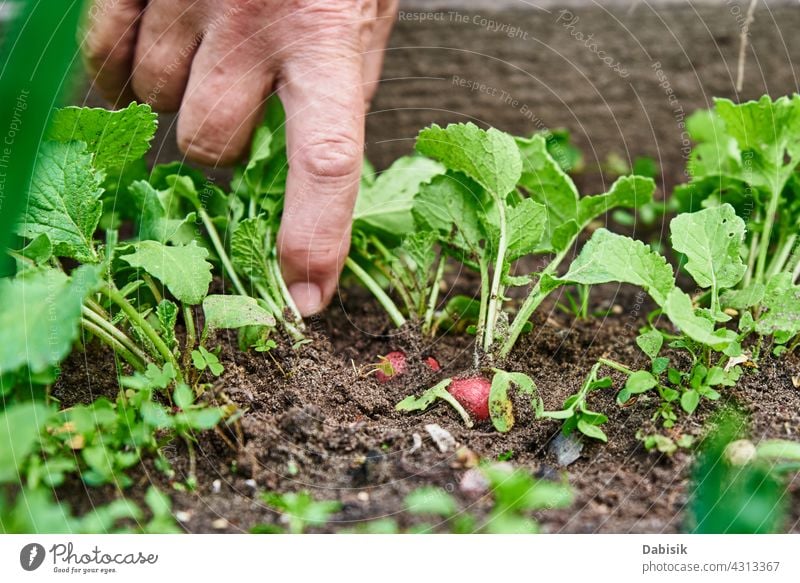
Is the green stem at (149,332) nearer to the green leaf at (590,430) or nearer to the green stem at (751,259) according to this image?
the green leaf at (590,430)

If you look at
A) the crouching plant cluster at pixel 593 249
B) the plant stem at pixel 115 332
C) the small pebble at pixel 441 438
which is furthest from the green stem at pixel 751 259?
the plant stem at pixel 115 332

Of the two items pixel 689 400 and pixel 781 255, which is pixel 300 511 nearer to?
pixel 689 400

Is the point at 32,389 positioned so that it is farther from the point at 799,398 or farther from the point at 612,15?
the point at 612,15

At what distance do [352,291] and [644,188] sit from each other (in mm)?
582

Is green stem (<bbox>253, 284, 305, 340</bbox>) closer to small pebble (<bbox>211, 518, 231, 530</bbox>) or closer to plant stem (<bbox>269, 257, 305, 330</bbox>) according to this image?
plant stem (<bbox>269, 257, 305, 330</bbox>)

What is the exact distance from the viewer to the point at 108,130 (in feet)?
4.04

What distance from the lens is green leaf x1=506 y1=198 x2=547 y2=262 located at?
1.29 m

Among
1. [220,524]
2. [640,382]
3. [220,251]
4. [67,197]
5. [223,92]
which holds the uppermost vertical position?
[223,92]

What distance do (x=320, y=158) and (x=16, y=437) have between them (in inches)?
22.9

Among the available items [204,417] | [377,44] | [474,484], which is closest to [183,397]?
[204,417]

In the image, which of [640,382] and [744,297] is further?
[744,297]

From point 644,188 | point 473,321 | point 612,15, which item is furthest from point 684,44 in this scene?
point 473,321

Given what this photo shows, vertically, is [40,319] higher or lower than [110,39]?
lower

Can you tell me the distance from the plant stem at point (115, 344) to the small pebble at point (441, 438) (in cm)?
42
